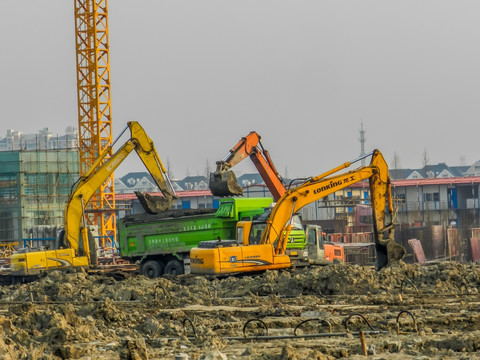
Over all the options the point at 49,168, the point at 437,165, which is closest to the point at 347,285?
the point at 49,168

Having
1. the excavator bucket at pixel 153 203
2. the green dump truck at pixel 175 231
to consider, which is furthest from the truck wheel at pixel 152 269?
the excavator bucket at pixel 153 203

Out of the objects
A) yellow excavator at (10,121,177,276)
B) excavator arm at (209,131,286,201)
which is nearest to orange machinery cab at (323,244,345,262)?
excavator arm at (209,131,286,201)

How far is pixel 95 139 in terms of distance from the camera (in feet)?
175

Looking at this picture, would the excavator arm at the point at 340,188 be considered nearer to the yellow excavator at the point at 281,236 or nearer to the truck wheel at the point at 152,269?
the yellow excavator at the point at 281,236

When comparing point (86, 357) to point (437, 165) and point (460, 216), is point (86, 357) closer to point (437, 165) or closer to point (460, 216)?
point (460, 216)

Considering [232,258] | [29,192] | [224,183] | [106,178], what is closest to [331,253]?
[224,183]

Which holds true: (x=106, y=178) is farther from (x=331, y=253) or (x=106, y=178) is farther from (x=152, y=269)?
(x=331, y=253)

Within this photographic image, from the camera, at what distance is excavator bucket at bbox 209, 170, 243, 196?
109 ft

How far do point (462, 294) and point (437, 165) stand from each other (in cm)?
14263

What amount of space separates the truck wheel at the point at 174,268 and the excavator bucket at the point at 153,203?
6.95 feet

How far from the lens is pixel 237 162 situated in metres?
Result: 34.8

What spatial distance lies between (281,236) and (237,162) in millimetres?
4645

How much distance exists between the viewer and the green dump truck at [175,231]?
33.7m

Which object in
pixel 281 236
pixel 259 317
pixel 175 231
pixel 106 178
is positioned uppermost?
pixel 106 178
